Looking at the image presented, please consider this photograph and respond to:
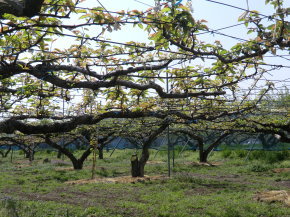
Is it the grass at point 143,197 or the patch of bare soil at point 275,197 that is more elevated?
the patch of bare soil at point 275,197

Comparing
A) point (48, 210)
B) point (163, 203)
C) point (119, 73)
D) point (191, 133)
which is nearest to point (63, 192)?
point (48, 210)

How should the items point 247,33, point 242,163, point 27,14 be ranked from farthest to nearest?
point 242,163 < point 247,33 < point 27,14

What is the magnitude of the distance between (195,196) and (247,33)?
5401 mm

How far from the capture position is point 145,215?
256 inches

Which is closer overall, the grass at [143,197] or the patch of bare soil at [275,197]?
the grass at [143,197]

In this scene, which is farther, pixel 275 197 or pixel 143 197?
pixel 143 197

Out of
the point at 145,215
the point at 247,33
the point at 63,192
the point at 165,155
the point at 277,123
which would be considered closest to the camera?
the point at 247,33

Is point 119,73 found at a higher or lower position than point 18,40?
lower

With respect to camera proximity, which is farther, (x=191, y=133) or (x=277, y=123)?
(x=191, y=133)

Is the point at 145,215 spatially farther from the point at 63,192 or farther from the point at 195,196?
the point at 63,192

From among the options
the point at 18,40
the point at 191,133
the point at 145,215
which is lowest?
the point at 145,215

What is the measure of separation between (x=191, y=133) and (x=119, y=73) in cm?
1361

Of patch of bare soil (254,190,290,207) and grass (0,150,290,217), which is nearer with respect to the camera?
grass (0,150,290,217)

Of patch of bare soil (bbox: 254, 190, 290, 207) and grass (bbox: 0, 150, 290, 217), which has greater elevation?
patch of bare soil (bbox: 254, 190, 290, 207)
